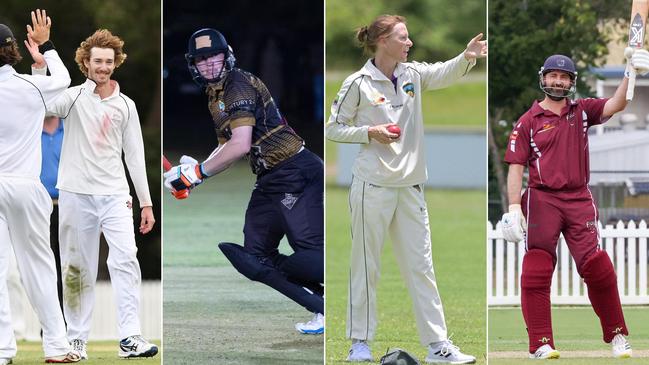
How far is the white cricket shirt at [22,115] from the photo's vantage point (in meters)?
9.45

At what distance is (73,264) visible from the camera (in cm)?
1023

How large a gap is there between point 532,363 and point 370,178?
56.0 inches

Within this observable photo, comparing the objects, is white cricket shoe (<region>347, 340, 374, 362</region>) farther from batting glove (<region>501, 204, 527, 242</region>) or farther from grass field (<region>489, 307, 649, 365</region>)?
batting glove (<region>501, 204, 527, 242</region>)

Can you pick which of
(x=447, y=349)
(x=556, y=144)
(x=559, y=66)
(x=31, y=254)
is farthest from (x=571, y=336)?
(x=31, y=254)

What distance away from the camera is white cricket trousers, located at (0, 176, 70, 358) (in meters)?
9.48

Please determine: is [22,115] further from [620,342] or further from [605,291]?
[620,342]

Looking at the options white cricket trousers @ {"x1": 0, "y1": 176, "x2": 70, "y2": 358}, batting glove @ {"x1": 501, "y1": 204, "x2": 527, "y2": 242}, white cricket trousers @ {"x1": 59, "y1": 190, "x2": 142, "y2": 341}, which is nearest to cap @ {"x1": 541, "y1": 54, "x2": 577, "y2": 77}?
batting glove @ {"x1": 501, "y1": 204, "x2": 527, "y2": 242}

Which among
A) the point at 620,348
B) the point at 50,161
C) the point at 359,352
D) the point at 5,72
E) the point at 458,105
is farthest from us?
the point at 458,105

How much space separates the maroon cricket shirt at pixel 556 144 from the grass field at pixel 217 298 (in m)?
1.63

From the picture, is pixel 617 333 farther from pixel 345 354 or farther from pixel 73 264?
pixel 73 264

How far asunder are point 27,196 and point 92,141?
73cm

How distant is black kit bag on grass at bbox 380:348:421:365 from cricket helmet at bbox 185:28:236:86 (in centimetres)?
190

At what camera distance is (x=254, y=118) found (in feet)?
30.9

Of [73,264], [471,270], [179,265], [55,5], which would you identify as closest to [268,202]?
[179,265]
